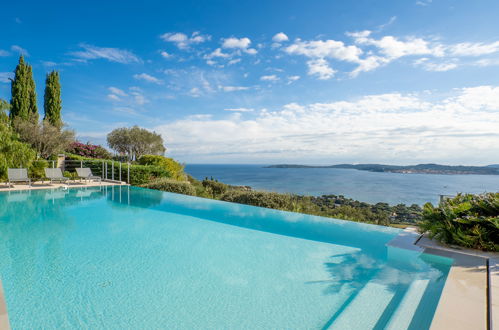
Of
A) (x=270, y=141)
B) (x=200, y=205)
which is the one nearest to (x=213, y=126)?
(x=270, y=141)

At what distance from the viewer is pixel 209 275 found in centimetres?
363

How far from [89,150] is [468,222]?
73.2ft

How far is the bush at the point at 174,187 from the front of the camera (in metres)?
11.4

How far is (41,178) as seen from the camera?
1196cm

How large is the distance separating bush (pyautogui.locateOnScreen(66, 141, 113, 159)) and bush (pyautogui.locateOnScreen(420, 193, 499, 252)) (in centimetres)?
2116

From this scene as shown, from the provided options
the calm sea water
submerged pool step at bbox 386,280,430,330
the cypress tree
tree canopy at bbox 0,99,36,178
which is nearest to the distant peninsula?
the calm sea water

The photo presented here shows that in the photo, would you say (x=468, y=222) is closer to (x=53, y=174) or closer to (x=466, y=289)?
(x=466, y=289)

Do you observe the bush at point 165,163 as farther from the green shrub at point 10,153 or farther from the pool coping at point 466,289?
the pool coping at point 466,289

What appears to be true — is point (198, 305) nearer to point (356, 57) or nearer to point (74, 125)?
point (356, 57)

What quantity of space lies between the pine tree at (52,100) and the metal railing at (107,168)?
477 centimetres

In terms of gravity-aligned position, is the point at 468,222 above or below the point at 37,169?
below

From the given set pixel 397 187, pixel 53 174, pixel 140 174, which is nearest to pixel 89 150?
pixel 53 174

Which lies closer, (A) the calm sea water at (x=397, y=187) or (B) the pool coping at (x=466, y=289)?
(B) the pool coping at (x=466, y=289)

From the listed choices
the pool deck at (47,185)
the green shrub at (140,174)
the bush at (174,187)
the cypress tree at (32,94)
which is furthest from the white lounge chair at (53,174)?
the cypress tree at (32,94)
